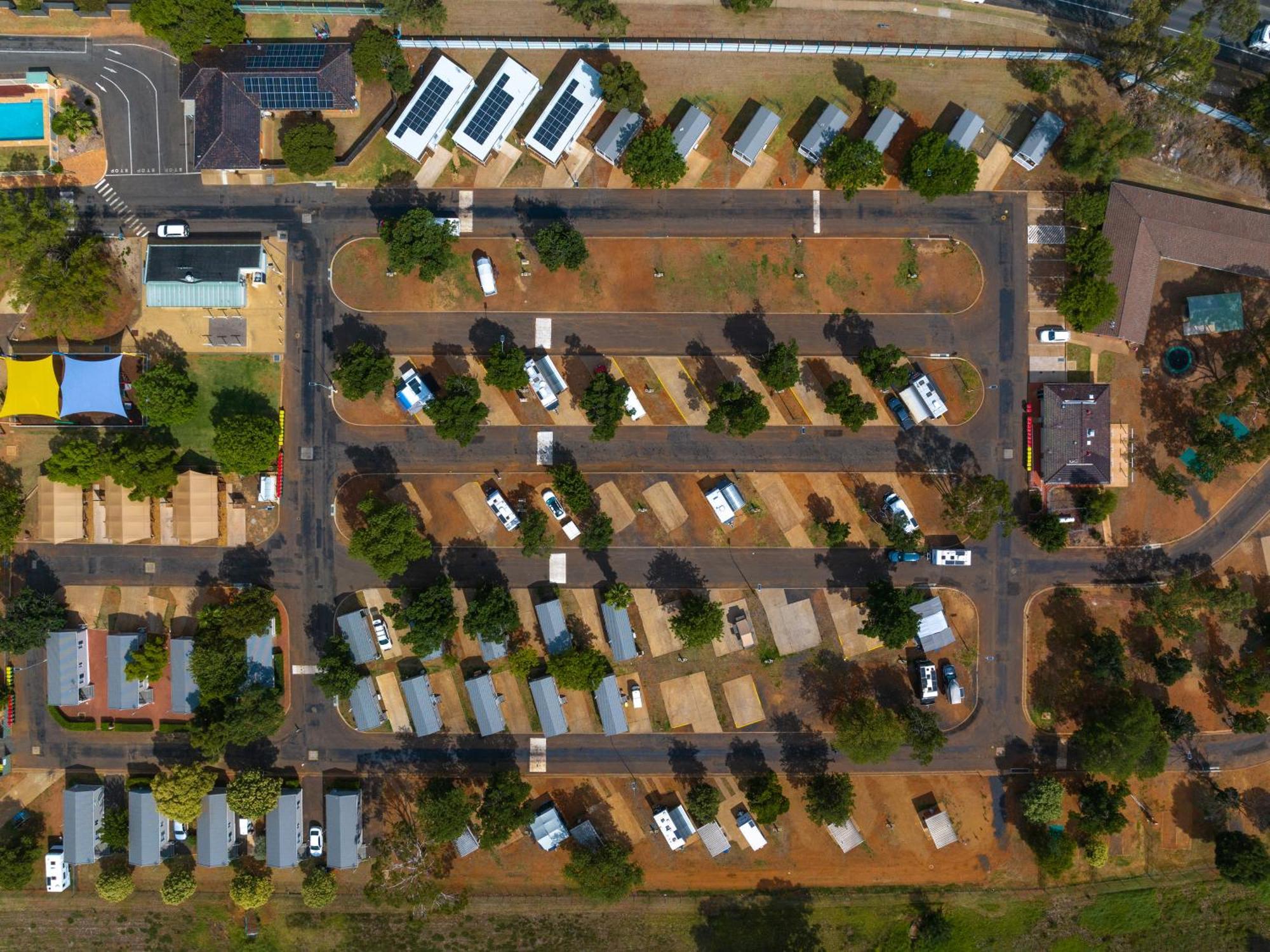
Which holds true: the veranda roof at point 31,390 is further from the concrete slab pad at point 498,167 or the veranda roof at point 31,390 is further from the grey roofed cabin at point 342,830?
the grey roofed cabin at point 342,830

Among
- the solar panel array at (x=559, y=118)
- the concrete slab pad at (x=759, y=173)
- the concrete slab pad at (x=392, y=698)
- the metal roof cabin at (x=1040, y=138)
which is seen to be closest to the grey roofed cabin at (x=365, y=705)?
the concrete slab pad at (x=392, y=698)

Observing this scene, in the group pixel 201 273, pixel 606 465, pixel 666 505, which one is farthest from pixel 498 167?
pixel 666 505

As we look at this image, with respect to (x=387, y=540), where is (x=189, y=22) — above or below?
above

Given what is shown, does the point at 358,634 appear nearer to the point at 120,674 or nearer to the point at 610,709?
the point at 120,674

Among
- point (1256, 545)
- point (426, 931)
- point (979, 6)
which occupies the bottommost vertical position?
point (426, 931)

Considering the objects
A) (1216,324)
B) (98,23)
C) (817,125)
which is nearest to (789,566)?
(817,125)

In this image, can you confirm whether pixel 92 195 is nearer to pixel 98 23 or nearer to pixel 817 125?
pixel 98 23

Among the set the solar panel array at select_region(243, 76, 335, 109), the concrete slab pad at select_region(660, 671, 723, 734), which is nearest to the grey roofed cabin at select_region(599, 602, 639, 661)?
A: the concrete slab pad at select_region(660, 671, 723, 734)
